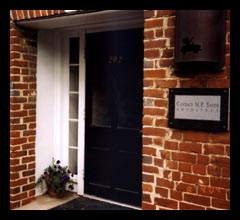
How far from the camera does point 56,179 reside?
4270mm

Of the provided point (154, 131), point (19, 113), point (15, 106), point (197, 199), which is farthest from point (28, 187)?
point (197, 199)

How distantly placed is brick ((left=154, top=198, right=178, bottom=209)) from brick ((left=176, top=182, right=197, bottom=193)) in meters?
0.13

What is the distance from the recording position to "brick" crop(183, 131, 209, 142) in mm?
2551

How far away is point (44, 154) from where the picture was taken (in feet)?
14.3

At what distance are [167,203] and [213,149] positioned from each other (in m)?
0.63

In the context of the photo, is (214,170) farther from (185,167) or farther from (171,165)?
(171,165)

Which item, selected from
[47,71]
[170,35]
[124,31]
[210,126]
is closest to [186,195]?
[210,126]

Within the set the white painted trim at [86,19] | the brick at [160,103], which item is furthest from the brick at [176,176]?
the white painted trim at [86,19]

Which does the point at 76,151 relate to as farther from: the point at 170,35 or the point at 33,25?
the point at 170,35

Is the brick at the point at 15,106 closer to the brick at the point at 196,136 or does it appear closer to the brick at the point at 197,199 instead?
the brick at the point at 196,136

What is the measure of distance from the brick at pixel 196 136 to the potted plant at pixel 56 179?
2212 mm

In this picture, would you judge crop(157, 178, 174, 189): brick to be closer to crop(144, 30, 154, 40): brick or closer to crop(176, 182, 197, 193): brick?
→ crop(176, 182, 197, 193): brick

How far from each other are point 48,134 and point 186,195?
2.39m

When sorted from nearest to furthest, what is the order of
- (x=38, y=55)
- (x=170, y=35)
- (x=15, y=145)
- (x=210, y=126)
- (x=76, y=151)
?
(x=210, y=126), (x=170, y=35), (x=15, y=145), (x=38, y=55), (x=76, y=151)
